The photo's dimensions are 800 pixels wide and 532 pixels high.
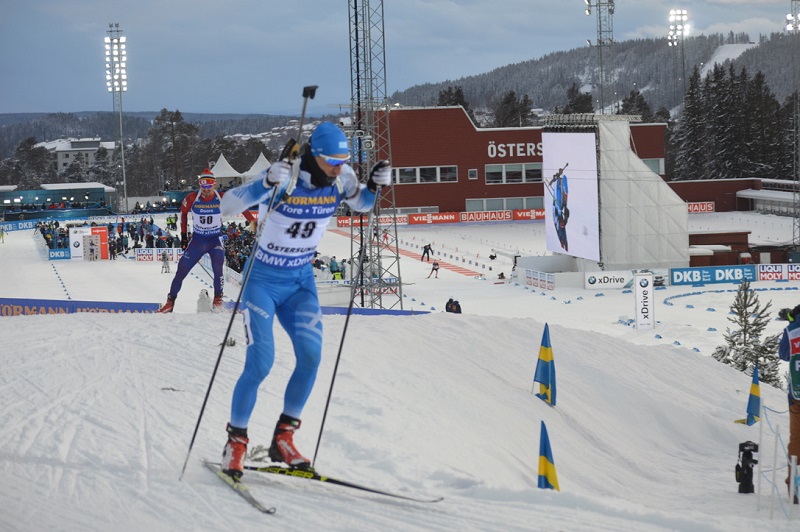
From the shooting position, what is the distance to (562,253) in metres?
40.0

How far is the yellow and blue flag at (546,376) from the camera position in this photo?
1088cm

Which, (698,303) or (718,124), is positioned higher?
(718,124)

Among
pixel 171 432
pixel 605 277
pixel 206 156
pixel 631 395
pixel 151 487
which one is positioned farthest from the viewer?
pixel 206 156

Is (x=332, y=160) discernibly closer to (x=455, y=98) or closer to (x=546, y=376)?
(x=546, y=376)

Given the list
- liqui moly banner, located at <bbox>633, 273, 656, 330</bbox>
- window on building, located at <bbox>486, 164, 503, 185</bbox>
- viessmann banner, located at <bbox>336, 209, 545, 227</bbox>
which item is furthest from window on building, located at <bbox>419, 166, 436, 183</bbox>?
liqui moly banner, located at <bbox>633, 273, 656, 330</bbox>

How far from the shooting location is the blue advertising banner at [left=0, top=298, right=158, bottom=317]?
61.4 feet

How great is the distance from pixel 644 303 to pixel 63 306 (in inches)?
598

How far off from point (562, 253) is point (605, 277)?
385cm

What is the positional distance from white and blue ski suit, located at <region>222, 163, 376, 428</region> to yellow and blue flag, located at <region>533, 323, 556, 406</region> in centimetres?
488

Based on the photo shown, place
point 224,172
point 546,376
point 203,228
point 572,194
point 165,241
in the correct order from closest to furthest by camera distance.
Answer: point 546,376
point 203,228
point 572,194
point 165,241
point 224,172

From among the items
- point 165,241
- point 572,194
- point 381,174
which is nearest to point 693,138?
point 572,194

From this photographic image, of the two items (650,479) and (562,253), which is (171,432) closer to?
A: (650,479)

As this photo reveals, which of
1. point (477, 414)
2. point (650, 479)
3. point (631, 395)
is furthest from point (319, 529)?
point (631, 395)

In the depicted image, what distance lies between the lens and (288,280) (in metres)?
6.52
